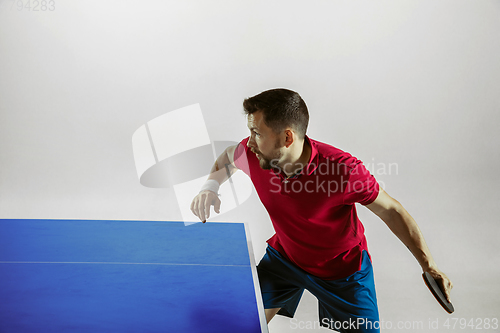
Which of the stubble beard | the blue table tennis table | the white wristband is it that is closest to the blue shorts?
the blue table tennis table

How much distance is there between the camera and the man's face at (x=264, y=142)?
6.43 feet

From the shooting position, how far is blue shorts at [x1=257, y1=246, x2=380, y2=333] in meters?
2.16

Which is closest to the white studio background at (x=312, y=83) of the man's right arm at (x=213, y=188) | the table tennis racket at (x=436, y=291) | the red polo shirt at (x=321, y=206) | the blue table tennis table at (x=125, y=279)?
the blue table tennis table at (x=125, y=279)

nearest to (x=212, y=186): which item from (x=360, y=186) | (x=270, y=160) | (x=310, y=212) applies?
(x=270, y=160)

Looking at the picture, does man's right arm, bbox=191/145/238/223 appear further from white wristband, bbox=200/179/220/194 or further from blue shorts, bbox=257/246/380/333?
blue shorts, bbox=257/246/380/333

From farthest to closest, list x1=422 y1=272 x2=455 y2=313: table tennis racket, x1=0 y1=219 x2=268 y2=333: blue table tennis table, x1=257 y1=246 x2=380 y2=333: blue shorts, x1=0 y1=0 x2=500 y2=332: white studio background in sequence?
x1=0 y1=0 x2=500 y2=332: white studio background < x1=257 y1=246 x2=380 y2=333: blue shorts < x1=422 y1=272 x2=455 y2=313: table tennis racket < x1=0 y1=219 x2=268 y2=333: blue table tennis table

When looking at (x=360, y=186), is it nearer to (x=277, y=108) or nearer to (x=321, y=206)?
(x=321, y=206)

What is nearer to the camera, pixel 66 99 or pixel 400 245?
pixel 400 245

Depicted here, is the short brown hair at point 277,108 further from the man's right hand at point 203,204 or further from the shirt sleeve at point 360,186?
the man's right hand at point 203,204

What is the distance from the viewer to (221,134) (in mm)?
5055

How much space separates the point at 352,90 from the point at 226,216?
2.09 m

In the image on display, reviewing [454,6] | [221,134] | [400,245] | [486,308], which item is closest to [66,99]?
[221,134]

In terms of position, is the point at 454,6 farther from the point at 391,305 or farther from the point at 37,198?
the point at 37,198

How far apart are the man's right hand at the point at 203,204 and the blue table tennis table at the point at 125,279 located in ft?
0.89
